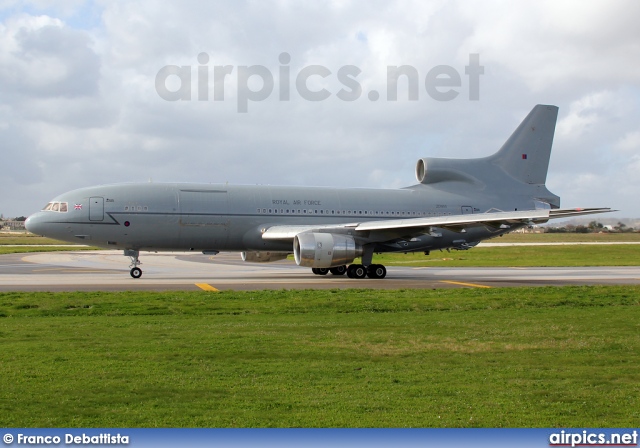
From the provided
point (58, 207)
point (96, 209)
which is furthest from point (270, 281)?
point (58, 207)

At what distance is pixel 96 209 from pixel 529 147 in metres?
21.9

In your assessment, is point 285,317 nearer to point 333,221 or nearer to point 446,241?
point 333,221

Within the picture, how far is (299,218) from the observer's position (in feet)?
101

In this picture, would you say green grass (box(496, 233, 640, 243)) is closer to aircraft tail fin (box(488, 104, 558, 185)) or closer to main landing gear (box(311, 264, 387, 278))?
aircraft tail fin (box(488, 104, 558, 185))

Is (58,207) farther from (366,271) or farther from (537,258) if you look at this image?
(537,258)

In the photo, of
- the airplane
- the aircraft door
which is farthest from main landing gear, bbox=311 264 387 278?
the aircraft door

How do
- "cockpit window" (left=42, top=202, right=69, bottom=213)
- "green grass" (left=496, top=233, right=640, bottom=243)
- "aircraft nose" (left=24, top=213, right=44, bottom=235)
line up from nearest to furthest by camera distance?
"aircraft nose" (left=24, top=213, right=44, bottom=235)
"cockpit window" (left=42, top=202, right=69, bottom=213)
"green grass" (left=496, top=233, right=640, bottom=243)

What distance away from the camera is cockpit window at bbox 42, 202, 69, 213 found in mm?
27656

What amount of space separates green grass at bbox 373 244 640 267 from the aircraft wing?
1243cm

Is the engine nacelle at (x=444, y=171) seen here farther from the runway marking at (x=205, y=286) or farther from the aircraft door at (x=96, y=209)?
the aircraft door at (x=96, y=209)

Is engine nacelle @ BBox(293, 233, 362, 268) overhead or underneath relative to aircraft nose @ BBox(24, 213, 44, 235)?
underneath

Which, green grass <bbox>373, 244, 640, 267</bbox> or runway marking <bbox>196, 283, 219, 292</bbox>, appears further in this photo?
green grass <bbox>373, 244, 640, 267</bbox>

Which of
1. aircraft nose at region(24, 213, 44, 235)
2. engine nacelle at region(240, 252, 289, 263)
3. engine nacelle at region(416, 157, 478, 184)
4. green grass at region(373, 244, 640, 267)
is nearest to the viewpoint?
aircraft nose at region(24, 213, 44, 235)

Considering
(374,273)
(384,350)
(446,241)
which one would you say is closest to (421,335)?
(384,350)
